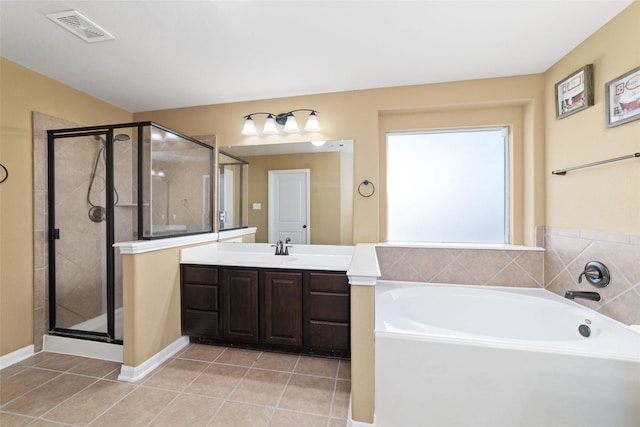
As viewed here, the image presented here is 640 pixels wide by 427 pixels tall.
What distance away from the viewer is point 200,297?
93.9 inches

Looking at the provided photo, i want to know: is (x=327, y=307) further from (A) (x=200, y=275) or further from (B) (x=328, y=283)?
(A) (x=200, y=275)

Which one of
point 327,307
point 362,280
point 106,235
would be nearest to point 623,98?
point 362,280

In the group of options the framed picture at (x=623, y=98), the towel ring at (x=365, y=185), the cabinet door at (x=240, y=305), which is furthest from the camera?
the towel ring at (x=365, y=185)

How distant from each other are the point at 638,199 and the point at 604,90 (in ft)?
2.43

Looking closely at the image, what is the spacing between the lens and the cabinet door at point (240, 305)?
227 cm

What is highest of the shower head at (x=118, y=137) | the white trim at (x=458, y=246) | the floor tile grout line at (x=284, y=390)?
the shower head at (x=118, y=137)

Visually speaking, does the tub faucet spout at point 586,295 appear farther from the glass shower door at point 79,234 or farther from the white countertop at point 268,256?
the glass shower door at point 79,234

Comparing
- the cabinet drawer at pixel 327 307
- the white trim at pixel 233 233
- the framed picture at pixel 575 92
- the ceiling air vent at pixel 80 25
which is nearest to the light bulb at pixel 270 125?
the white trim at pixel 233 233

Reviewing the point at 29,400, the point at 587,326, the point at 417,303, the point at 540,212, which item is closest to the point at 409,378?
the point at 417,303

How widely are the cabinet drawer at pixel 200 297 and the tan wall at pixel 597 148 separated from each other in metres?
2.91

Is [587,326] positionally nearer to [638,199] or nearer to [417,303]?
[638,199]

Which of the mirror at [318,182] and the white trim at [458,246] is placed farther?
the mirror at [318,182]

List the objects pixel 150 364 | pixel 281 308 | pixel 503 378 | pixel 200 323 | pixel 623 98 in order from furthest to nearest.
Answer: pixel 200 323 → pixel 281 308 → pixel 150 364 → pixel 623 98 → pixel 503 378

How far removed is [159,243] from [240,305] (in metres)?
0.83
